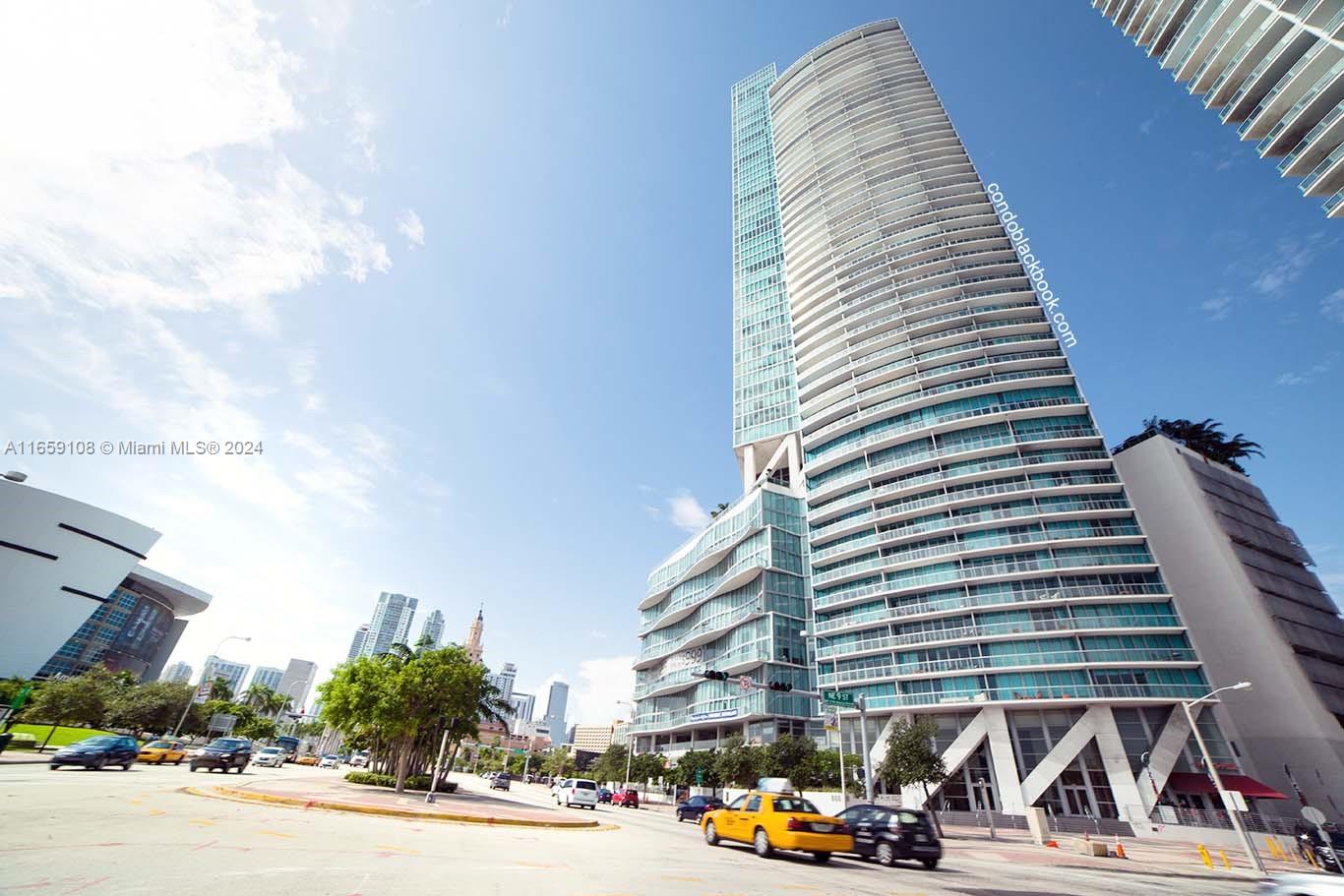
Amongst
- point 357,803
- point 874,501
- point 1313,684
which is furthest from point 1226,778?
point 357,803

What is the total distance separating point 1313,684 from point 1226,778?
17.6 m

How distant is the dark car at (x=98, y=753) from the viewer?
21.4 metres

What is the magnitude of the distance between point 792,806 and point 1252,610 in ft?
204

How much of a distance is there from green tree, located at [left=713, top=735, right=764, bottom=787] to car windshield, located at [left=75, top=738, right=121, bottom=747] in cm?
4525

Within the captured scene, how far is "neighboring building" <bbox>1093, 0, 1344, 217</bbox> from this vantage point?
3192 cm

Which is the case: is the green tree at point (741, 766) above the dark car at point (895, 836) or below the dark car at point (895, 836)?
above

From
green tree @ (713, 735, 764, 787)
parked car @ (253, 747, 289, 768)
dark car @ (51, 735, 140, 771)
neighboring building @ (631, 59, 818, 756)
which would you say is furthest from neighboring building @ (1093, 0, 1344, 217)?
parked car @ (253, 747, 289, 768)

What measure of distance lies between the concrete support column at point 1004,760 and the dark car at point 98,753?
2235 inches

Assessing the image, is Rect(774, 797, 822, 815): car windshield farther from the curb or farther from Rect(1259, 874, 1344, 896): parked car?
Rect(1259, 874, 1344, 896): parked car

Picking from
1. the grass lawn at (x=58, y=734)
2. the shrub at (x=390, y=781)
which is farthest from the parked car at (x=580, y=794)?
the grass lawn at (x=58, y=734)

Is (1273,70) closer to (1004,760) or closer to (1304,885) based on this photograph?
(1304,885)

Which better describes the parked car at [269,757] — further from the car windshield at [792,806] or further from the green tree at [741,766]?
the car windshield at [792,806]

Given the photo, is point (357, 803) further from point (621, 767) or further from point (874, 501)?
point (621, 767)

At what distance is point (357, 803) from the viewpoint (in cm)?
1719
